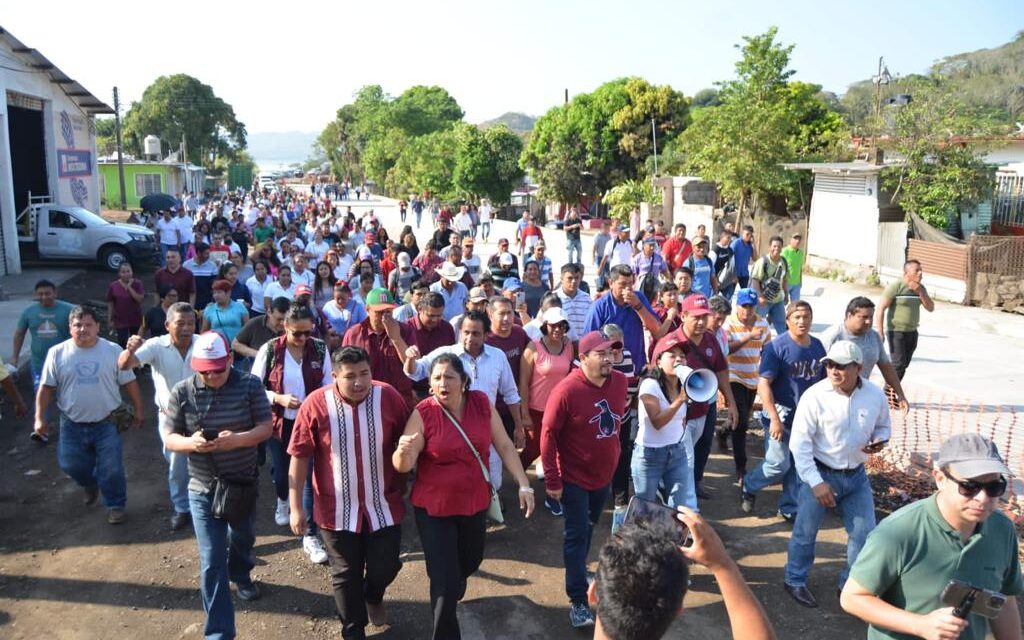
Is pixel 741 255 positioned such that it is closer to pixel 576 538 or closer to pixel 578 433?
pixel 578 433

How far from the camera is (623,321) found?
21.7 ft

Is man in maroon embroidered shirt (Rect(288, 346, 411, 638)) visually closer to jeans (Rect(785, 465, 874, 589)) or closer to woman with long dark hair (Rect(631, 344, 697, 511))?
woman with long dark hair (Rect(631, 344, 697, 511))

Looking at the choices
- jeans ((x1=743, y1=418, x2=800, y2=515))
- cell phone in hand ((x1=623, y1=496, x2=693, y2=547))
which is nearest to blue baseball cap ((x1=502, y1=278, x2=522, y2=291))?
jeans ((x1=743, y1=418, x2=800, y2=515))

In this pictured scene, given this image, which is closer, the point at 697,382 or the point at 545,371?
the point at 697,382

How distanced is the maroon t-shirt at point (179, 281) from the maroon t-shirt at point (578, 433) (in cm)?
704

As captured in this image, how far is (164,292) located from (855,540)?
8.36m

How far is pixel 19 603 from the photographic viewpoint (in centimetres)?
500

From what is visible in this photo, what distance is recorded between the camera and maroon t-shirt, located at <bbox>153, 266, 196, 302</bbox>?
9.96m

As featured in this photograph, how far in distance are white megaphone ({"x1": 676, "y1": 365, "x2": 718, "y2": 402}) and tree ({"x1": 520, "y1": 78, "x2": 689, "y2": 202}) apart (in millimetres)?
32324

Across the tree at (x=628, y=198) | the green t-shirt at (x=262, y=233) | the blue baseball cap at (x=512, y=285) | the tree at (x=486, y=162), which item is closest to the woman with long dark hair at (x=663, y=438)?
the blue baseball cap at (x=512, y=285)

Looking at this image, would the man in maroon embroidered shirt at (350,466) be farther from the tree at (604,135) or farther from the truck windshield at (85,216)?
the tree at (604,135)

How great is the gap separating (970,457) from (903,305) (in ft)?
20.9

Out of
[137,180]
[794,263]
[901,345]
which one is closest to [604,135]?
[794,263]

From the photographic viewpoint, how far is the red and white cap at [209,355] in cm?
419
